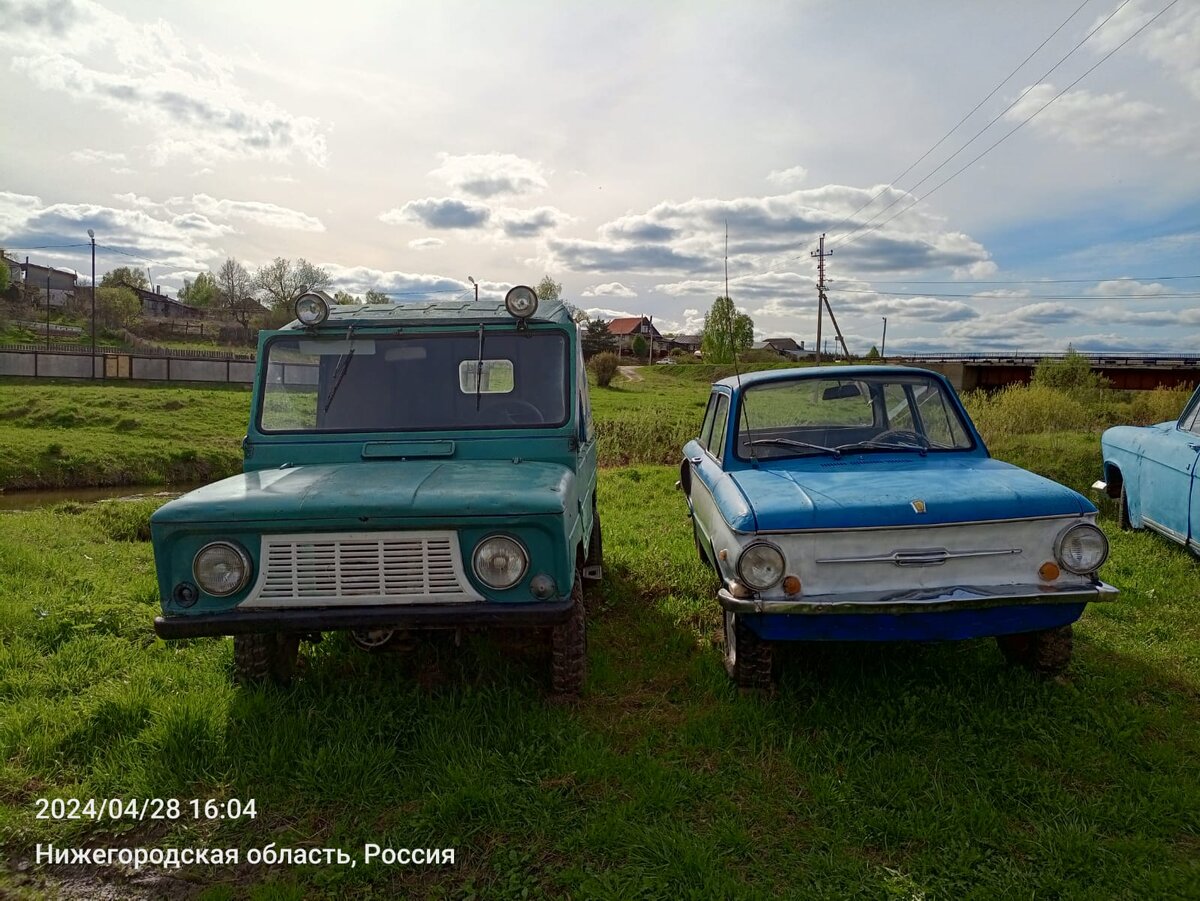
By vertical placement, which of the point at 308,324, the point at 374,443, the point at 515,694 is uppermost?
the point at 308,324

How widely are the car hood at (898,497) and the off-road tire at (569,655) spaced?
904 millimetres

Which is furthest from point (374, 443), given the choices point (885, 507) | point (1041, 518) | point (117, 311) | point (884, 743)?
point (117, 311)

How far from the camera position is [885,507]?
3436 mm

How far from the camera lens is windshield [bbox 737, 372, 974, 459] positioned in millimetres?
4641

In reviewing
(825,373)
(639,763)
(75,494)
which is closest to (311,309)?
(639,763)

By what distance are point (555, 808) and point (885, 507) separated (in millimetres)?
1949

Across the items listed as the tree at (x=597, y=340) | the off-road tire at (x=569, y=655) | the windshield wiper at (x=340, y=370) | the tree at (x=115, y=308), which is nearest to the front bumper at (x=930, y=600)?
the off-road tire at (x=569, y=655)

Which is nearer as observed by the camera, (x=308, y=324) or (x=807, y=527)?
(x=807, y=527)

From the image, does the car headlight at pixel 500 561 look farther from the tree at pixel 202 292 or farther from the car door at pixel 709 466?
the tree at pixel 202 292

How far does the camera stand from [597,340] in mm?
62500

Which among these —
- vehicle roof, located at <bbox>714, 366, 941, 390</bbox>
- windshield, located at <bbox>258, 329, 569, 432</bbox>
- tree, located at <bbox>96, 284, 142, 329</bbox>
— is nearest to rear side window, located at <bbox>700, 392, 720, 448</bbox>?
vehicle roof, located at <bbox>714, 366, 941, 390</bbox>

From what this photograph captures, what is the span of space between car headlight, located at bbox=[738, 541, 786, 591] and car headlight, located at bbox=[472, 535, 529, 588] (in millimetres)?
990

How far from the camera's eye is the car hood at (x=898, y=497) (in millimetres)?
3406

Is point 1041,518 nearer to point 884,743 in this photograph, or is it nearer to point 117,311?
point 884,743
